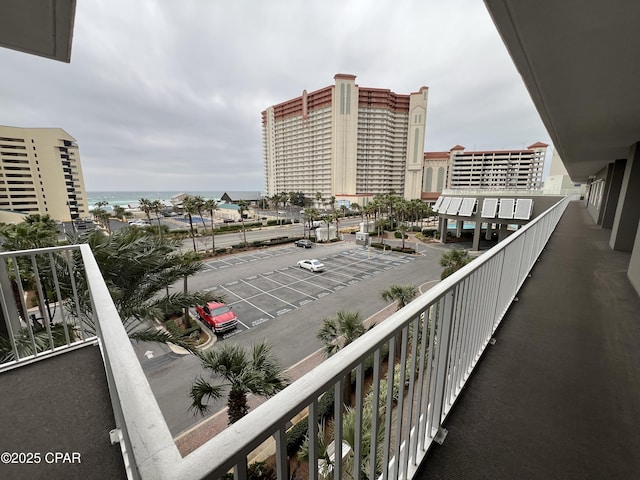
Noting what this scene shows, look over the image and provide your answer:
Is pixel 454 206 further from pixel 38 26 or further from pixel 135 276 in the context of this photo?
Answer: pixel 38 26

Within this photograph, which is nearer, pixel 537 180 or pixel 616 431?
pixel 616 431

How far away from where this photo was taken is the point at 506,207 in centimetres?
2641

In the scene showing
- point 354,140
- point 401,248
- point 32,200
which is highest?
point 354,140

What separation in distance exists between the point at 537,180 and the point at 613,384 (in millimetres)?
102770

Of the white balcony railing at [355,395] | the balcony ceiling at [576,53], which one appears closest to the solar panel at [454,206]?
the balcony ceiling at [576,53]

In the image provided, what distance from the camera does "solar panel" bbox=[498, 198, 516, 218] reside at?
26.0 meters

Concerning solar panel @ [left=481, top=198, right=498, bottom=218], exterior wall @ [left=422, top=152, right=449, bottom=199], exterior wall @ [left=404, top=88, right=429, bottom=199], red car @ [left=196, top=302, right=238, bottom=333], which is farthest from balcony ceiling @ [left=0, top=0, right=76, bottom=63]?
exterior wall @ [left=422, top=152, right=449, bottom=199]

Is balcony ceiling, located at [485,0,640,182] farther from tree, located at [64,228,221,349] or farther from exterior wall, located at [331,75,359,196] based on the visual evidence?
exterior wall, located at [331,75,359,196]

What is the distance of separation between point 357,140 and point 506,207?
58549 mm

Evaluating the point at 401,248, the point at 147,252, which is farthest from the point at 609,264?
the point at 401,248

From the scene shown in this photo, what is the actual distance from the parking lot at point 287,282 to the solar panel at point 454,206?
691cm

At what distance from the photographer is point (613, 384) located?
259 centimetres

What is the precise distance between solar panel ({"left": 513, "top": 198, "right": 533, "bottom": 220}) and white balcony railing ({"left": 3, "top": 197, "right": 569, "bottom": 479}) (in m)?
27.2

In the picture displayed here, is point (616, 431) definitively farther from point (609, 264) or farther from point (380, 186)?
point (380, 186)
